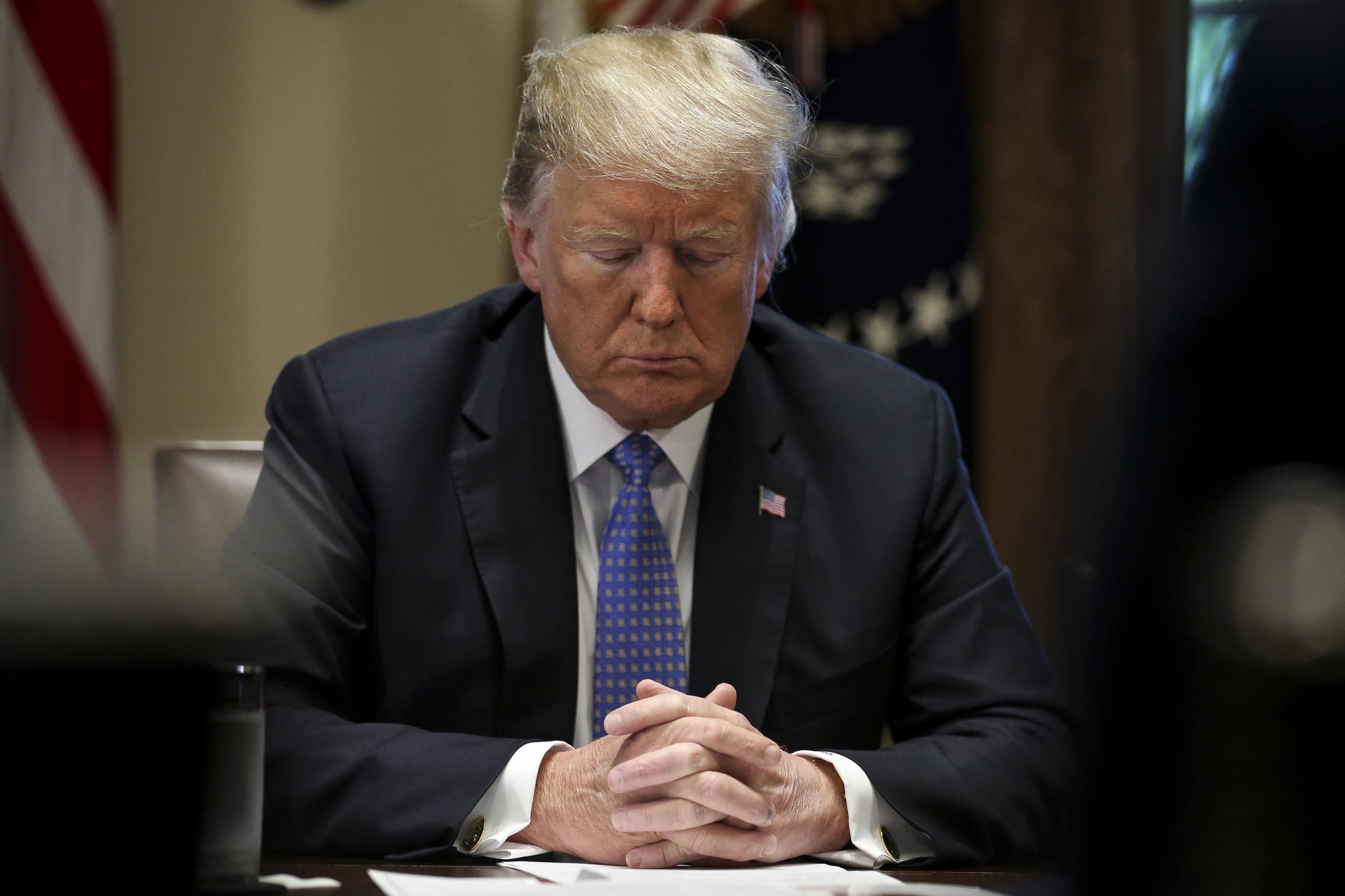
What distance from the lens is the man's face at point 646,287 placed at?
1651 millimetres

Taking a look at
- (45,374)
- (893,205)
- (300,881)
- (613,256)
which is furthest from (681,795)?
(893,205)

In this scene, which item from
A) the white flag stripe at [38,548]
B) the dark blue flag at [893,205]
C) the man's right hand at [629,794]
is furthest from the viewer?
the dark blue flag at [893,205]

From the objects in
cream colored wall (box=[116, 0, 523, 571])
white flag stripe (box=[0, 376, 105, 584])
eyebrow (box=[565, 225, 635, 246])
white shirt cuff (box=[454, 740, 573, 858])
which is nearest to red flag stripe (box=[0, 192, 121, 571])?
cream colored wall (box=[116, 0, 523, 571])

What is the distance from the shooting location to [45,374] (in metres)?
2.62

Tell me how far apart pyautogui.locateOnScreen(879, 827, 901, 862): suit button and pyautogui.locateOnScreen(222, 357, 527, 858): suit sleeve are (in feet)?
1.26

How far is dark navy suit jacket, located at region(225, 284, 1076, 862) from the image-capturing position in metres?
1.64

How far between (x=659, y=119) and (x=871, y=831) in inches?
A: 34.7

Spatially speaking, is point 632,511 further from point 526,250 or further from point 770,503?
point 526,250

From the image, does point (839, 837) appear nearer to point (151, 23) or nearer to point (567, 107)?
point (567, 107)

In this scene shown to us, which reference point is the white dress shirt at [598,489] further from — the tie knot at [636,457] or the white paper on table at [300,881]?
the white paper on table at [300,881]

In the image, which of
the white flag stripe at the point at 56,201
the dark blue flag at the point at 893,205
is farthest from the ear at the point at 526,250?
the dark blue flag at the point at 893,205

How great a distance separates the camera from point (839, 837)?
1.35 metres

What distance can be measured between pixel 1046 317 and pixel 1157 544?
9.97 feet

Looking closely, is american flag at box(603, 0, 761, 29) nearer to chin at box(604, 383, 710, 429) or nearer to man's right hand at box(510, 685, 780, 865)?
chin at box(604, 383, 710, 429)
